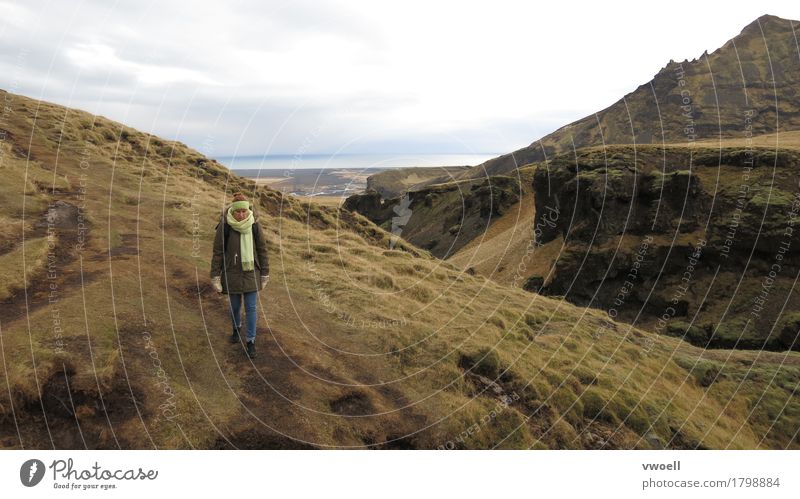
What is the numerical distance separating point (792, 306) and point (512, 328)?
25401 millimetres

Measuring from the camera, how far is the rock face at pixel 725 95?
446ft

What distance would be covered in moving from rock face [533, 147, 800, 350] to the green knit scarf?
91.7 feet

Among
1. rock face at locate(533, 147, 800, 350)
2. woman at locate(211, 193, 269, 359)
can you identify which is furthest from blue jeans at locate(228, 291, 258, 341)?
rock face at locate(533, 147, 800, 350)

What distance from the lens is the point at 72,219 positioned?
15.6 meters

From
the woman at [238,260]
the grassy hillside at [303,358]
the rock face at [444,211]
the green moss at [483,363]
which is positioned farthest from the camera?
the rock face at [444,211]

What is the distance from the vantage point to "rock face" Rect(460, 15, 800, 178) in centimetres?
13600

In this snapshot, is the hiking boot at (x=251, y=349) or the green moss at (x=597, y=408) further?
the green moss at (x=597, y=408)

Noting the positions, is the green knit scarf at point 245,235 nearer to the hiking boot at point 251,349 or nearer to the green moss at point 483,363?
the hiking boot at point 251,349

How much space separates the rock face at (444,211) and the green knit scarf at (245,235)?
63.2 metres

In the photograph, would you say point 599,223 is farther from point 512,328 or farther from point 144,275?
point 144,275

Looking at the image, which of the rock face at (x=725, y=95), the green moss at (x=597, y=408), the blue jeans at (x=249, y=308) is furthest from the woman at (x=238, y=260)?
the rock face at (x=725, y=95)

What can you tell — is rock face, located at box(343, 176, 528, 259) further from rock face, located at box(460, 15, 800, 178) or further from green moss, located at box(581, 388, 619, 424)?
green moss, located at box(581, 388, 619, 424)

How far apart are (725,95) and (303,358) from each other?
18394cm

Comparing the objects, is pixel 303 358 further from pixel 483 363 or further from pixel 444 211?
pixel 444 211
